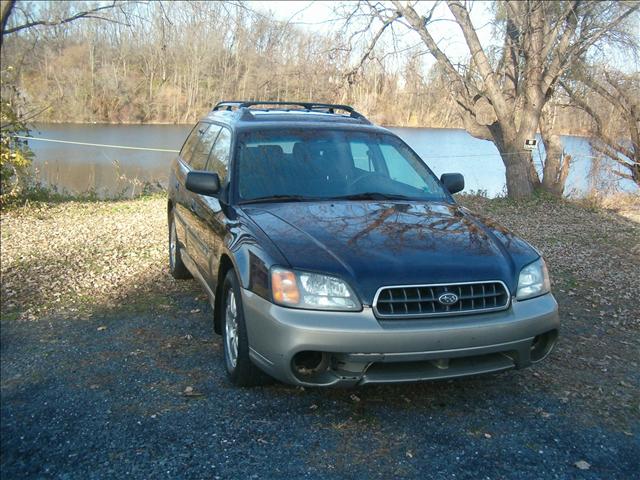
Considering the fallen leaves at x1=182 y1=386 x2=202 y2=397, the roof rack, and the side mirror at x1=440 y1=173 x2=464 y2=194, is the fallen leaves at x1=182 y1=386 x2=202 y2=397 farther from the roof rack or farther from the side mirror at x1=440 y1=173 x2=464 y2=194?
the roof rack

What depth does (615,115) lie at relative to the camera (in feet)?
53.8

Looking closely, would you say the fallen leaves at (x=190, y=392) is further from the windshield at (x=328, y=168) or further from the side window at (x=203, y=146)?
the side window at (x=203, y=146)

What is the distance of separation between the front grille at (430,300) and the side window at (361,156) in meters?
1.77

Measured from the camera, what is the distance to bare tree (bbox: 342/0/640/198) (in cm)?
1220

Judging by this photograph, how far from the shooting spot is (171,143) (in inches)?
994

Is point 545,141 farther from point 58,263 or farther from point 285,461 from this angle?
point 285,461

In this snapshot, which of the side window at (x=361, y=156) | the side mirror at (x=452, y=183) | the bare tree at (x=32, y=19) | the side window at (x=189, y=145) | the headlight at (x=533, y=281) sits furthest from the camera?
the bare tree at (x=32, y=19)

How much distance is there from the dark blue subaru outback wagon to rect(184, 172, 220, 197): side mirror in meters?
0.01

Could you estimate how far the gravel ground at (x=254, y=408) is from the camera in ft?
10.4

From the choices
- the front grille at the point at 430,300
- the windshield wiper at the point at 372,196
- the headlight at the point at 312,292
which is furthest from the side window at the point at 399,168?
the headlight at the point at 312,292

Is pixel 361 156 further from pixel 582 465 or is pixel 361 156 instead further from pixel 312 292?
pixel 582 465

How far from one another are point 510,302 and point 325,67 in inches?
463

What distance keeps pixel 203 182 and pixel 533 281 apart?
2313 millimetres

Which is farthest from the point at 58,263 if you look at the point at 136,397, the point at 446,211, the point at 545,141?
the point at 545,141
